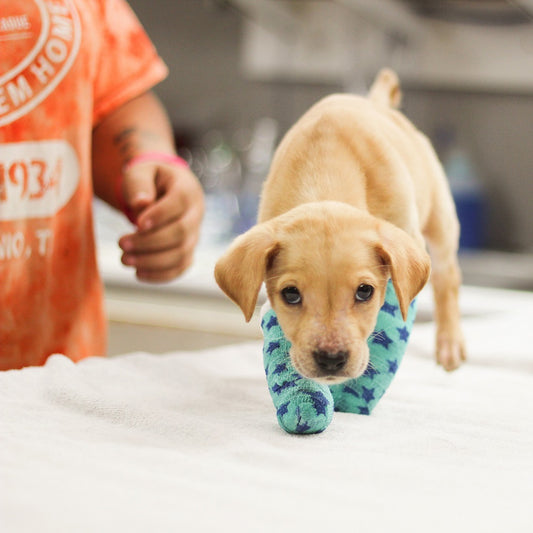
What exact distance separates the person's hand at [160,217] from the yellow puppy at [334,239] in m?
0.30

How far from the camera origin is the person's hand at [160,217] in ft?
3.99

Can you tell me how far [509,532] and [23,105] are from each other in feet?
2.79

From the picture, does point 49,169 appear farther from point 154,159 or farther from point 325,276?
point 325,276

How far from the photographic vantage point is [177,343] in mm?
2275

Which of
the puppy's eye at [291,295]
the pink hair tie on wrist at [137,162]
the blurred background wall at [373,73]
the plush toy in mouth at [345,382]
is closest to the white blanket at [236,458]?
the plush toy in mouth at [345,382]

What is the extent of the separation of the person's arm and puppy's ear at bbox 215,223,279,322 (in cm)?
40

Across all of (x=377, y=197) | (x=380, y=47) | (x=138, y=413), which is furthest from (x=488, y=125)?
(x=138, y=413)

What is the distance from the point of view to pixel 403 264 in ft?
2.61

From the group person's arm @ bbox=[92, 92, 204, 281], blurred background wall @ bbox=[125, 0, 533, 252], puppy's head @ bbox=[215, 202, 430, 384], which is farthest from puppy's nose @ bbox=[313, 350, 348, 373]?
blurred background wall @ bbox=[125, 0, 533, 252]

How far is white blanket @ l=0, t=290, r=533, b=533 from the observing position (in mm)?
532

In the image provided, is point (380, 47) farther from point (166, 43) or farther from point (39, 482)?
point (39, 482)

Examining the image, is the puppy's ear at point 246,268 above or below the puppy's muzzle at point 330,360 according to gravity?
above

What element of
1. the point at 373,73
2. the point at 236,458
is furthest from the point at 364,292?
the point at 373,73

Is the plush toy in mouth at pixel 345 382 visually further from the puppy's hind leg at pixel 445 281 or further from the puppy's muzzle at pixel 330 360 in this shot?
the puppy's hind leg at pixel 445 281
